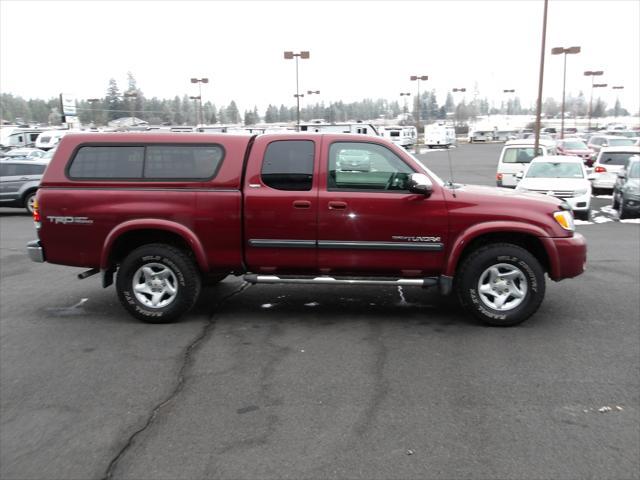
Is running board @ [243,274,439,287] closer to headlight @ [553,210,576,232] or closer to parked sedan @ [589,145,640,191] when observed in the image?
headlight @ [553,210,576,232]

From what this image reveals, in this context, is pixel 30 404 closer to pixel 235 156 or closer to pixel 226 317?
pixel 226 317

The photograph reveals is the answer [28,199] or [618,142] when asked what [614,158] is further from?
[28,199]

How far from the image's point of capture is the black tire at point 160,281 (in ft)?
19.6

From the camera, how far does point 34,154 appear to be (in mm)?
23812

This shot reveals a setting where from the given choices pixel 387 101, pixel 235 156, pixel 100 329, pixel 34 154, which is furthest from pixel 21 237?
pixel 387 101

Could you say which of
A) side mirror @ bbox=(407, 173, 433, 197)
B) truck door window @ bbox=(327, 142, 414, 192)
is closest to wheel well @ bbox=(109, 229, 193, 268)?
truck door window @ bbox=(327, 142, 414, 192)

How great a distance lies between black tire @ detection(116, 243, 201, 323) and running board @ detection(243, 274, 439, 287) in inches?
24.4

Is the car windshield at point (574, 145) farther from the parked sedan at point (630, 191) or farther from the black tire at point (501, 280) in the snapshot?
the black tire at point (501, 280)

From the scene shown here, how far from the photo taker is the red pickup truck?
18.9 feet

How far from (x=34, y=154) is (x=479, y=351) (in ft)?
76.4

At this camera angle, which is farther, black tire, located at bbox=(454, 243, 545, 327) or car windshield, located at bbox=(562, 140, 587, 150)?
car windshield, located at bbox=(562, 140, 587, 150)

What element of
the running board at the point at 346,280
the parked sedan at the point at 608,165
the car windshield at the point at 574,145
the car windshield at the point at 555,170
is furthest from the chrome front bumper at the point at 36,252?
the car windshield at the point at 574,145

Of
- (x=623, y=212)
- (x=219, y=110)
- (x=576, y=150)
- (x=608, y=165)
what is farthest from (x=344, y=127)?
(x=219, y=110)

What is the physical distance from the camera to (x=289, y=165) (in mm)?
5938
